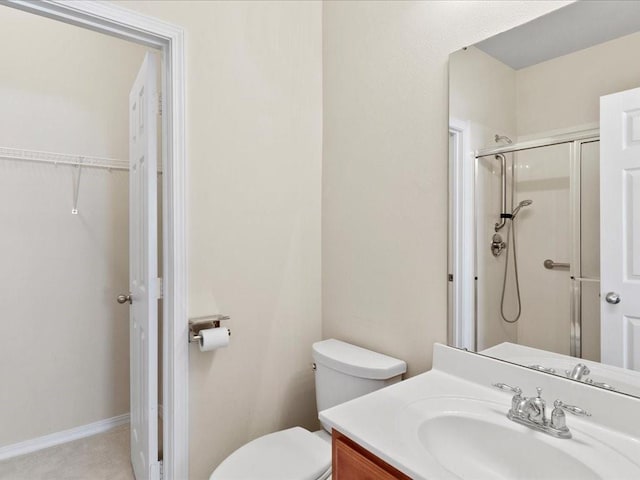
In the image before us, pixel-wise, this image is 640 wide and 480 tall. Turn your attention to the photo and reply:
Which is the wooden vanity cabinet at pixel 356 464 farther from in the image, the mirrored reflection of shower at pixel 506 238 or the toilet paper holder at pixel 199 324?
the toilet paper holder at pixel 199 324

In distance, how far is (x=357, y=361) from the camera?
57.7 inches

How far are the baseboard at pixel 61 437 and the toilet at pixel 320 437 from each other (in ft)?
5.00

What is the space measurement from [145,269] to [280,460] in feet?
3.02

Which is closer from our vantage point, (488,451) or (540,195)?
(488,451)

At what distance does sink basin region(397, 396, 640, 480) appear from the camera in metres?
0.80

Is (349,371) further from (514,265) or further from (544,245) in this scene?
(544,245)

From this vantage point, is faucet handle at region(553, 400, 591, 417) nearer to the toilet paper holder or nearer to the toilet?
the toilet

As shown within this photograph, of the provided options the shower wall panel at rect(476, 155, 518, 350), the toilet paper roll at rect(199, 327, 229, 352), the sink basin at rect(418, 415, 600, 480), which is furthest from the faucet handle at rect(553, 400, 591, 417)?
the toilet paper roll at rect(199, 327, 229, 352)

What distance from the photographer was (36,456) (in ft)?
6.97

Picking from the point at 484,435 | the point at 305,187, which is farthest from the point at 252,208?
the point at 484,435

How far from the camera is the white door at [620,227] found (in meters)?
0.92

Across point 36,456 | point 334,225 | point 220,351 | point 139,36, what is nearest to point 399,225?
point 334,225

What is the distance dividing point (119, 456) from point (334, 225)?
5.90ft

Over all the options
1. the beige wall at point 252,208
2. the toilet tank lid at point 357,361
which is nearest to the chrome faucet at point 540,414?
the toilet tank lid at point 357,361
